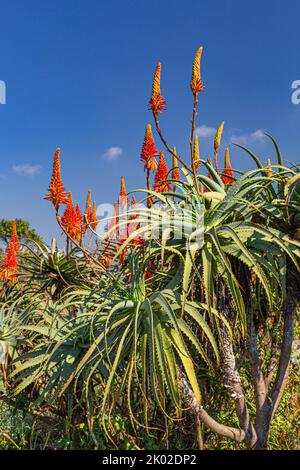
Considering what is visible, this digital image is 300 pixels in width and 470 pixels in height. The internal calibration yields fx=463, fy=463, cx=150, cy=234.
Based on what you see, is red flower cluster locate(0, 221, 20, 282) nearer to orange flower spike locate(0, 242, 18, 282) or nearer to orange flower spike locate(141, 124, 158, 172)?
orange flower spike locate(0, 242, 18, 282)

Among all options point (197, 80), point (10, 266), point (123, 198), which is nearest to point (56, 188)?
point (123, 198)

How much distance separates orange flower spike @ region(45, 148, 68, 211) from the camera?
286 centimetres

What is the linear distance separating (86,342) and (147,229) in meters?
0.82

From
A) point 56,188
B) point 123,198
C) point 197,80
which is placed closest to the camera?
point 197,80

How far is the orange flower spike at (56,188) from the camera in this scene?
2855 millimetres

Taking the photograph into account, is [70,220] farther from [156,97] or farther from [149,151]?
[156,97]

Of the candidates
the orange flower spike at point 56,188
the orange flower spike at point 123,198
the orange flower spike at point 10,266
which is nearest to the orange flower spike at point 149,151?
the orange flower spike at point 123,198

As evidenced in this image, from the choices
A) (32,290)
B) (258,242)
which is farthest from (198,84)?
(32,290)

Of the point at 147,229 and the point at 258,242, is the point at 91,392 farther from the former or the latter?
the point at 258,242

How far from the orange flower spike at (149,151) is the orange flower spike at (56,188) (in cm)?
59

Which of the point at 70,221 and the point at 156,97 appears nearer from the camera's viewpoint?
the point at 156,97

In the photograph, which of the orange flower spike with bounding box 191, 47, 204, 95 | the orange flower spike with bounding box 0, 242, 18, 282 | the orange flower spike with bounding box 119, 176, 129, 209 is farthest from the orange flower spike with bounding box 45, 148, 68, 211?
the orange flower spike with bounding box 0, 242, 18, 282

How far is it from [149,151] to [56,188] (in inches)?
28.1

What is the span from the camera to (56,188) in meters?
2.86
